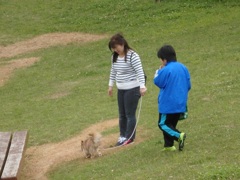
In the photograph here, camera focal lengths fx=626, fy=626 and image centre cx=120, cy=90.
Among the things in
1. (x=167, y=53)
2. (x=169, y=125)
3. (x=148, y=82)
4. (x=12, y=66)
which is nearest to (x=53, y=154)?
(x=169, y=125)

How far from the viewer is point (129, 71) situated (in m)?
8.96

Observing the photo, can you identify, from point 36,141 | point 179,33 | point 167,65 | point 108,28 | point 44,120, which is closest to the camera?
point 167,65

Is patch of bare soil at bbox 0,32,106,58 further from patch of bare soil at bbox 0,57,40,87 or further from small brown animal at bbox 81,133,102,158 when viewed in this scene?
small brown animal at bbox 81,133,102,158

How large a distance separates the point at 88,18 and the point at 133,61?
16.3 metres

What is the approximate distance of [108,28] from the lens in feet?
75.7

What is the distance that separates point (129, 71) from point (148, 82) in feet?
20.4

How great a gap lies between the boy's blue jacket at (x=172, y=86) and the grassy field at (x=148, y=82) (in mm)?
605

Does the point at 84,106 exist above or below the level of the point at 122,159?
below

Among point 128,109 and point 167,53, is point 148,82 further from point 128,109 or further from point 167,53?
point 167,53

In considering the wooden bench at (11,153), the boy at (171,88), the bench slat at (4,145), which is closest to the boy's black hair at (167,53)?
the boy at (171,88)

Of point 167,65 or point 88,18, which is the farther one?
point 88,18

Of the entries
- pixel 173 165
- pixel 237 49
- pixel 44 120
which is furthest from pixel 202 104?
pixel 237 49

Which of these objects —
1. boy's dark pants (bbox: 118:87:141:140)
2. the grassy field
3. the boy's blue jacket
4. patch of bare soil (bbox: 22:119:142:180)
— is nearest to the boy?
the boy's blue jacket

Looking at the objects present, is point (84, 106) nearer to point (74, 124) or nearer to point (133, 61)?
point (74, 124)
